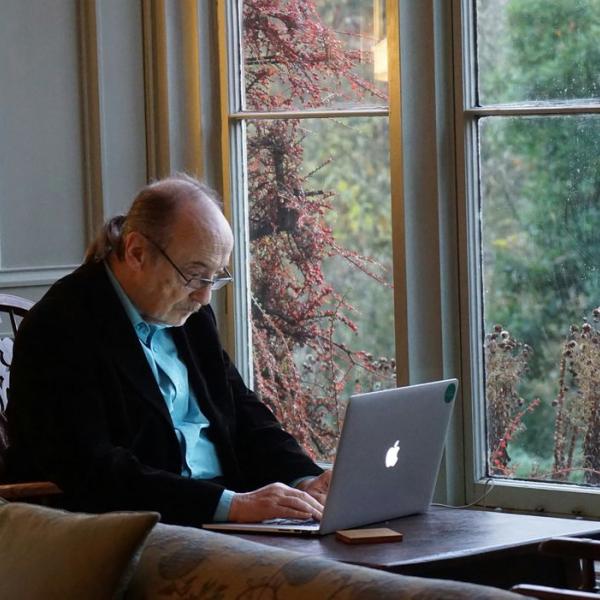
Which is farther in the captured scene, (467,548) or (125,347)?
(125,347)

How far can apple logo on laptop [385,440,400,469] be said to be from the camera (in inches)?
102

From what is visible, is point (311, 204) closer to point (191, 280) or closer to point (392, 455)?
point (191, 280)

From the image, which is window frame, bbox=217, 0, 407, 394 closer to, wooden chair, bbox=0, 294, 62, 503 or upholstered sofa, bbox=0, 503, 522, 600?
wooden chair, bbox=0, 294, 62, 503

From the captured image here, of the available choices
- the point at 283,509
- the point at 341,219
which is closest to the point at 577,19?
the point at 341,219

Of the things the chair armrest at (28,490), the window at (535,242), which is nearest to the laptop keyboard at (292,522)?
the chair armrest at (28,490)

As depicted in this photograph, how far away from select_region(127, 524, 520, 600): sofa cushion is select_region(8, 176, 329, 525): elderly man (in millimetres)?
809

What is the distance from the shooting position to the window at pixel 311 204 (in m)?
4.12

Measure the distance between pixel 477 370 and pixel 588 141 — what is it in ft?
2.35

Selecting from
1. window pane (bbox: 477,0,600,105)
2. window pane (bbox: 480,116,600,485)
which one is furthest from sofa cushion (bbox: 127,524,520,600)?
window pane (bbox: 477,0,600,105)

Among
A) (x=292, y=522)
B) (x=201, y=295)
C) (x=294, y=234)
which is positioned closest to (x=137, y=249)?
(x=201, y=295)

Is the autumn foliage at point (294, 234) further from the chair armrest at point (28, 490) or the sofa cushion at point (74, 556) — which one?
the sofa cushion at point (74, 556)

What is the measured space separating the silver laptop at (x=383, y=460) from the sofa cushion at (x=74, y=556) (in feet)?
2.12

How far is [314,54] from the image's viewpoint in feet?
14.0

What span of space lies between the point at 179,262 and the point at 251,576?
4.54ft
